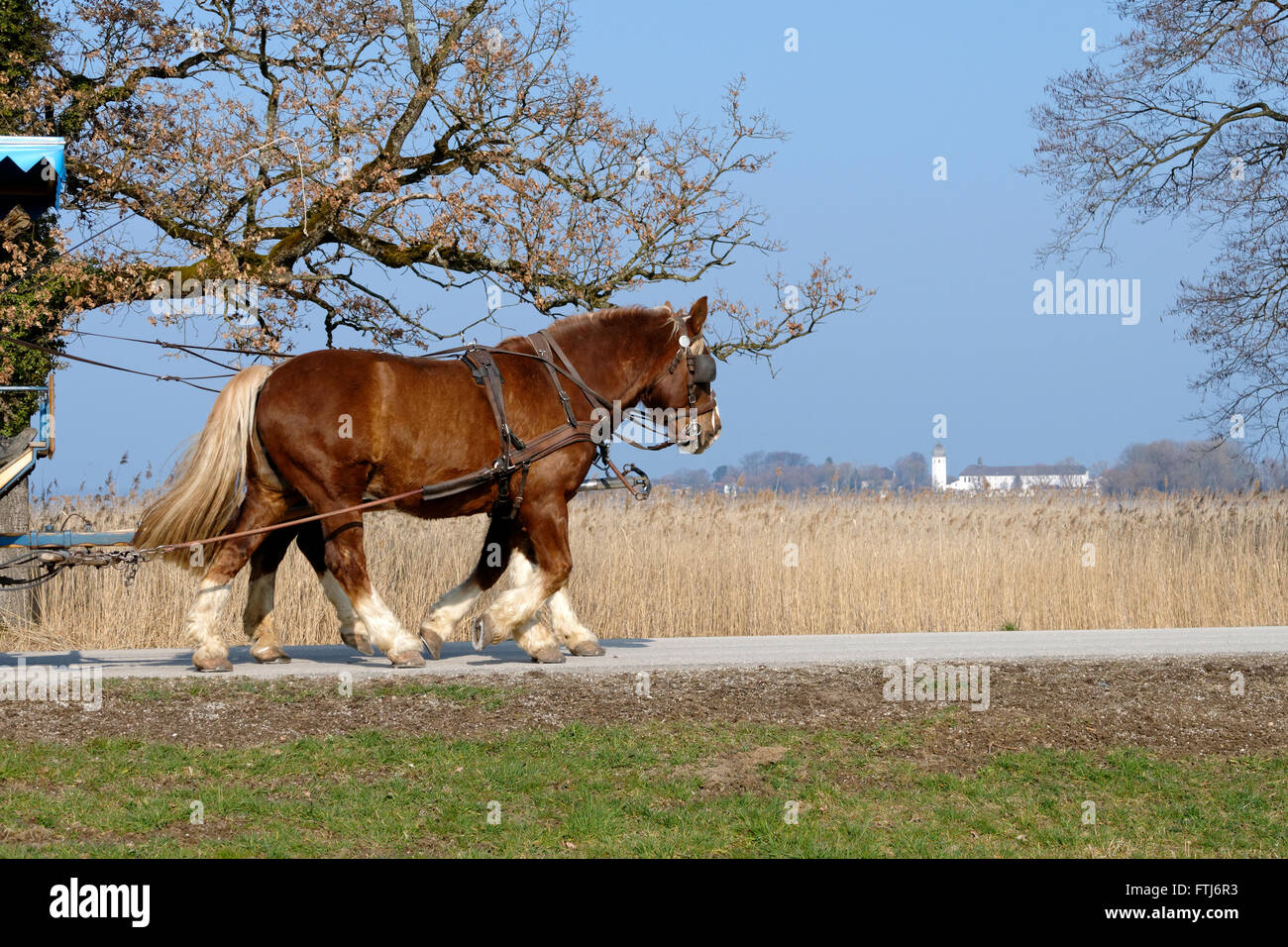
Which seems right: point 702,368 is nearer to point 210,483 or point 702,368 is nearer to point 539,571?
point 539,571

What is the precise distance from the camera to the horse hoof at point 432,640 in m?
9.26

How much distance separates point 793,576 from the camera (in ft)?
43.9

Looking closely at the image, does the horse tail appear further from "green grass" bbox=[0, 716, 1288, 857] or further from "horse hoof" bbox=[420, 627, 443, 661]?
"green grass" bbox=[0, 716, 1288, 857]

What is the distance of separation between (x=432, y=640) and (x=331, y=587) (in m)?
0.92

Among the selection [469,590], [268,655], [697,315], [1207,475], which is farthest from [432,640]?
[1207,475]

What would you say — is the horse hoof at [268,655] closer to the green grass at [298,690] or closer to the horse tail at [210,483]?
the green grass at [298,690]

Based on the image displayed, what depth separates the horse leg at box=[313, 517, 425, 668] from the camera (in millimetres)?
8570

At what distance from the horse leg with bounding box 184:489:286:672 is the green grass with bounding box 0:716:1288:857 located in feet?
5.23

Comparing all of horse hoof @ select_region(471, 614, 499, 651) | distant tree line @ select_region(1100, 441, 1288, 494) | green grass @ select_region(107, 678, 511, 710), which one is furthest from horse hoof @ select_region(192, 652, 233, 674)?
distant tree line @ select_region(1100, 441, 1288, 494)

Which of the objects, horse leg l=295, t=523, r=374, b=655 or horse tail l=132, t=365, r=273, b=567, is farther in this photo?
horse leg l=295, t=523, r=374, b=655

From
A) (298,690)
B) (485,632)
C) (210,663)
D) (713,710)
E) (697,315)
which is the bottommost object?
(713,710)

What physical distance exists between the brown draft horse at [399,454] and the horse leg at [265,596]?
0.8 inches
